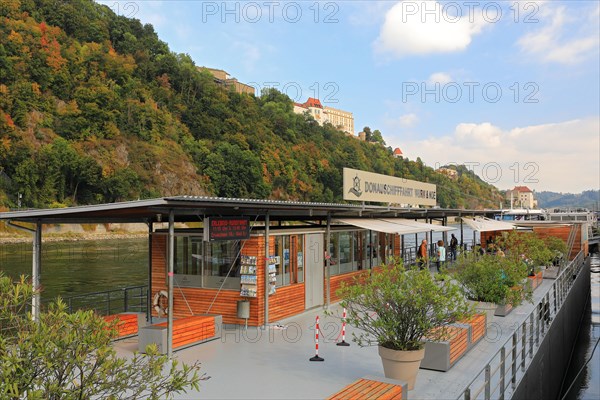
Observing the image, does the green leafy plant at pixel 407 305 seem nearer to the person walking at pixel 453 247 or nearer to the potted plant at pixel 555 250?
the potted plant at pixel 555 250

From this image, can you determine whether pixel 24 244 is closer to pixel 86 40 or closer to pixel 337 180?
pixel 86 40

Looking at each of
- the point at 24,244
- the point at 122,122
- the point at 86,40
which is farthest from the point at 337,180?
the point at 24,244

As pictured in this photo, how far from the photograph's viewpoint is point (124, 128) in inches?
3447

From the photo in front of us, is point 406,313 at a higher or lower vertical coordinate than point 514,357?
higher

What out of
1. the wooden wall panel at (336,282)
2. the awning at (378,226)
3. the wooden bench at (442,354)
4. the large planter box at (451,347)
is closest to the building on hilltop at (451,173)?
the awning at (378,226)

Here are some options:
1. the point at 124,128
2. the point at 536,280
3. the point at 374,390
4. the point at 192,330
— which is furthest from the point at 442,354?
the point at 124,128

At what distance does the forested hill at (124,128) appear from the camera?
7150cm

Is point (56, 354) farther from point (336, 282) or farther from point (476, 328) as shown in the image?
point (336, 282)

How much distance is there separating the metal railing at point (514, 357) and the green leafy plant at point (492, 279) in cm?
73

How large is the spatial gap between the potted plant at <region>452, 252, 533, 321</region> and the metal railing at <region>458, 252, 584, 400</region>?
75 cm

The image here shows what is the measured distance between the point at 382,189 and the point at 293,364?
38.4ft

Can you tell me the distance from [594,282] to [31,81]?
79.6 metres

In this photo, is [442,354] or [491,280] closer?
[442,354]

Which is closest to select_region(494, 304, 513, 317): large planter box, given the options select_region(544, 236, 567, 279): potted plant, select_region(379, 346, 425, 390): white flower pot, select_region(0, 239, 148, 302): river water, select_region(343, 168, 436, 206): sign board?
select_region(343, 168, 436, 206): sign board
